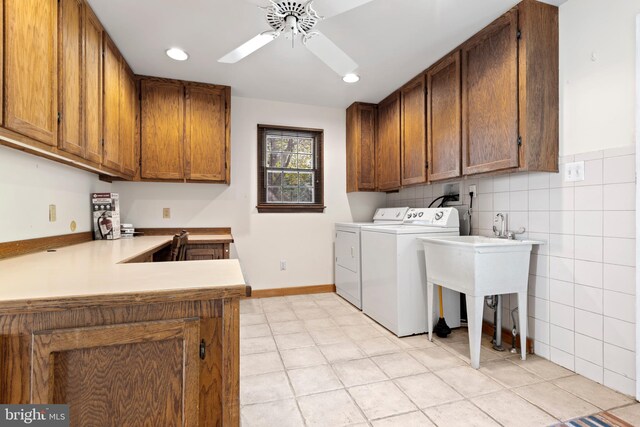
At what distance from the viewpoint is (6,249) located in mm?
1613


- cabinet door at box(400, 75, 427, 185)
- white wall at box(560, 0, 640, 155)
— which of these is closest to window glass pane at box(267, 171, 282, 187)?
cabinet door at box(400, 75, 427, 185)

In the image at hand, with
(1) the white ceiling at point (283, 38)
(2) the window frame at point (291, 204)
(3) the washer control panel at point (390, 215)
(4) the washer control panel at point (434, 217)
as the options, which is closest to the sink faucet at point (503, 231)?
(4) the washer control panel at point (434, 217)

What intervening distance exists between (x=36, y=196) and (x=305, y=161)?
2.67 metres

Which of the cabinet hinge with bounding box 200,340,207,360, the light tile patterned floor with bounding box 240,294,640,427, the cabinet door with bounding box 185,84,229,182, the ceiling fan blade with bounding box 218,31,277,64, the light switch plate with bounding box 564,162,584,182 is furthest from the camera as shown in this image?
the cabinet door with bounding box 185,84,229,182

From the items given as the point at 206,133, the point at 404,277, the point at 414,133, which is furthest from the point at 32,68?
the point at 414,133

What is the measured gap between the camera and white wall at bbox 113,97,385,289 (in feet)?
11.3

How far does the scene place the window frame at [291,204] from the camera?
381 centimetres

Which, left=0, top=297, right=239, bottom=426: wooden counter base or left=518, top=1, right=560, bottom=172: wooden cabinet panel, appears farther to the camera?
left=518, top=1, right=560, bottom=172: wooden cabinet panel

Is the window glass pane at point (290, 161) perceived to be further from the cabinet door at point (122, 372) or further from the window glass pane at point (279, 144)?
the cabinet door at point (122, 372)

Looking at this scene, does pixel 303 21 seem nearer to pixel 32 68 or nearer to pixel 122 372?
pixel 32 68

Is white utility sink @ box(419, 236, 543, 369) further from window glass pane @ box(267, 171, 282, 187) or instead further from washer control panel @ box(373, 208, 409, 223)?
window glass pane @ box(267, 171, 282, 187)

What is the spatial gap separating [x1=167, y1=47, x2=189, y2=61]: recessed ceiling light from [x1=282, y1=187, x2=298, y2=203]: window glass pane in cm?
176

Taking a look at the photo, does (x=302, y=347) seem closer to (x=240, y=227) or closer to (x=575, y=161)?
(x=240, y=227)

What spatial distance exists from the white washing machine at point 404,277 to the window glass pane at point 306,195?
1.22 metres
